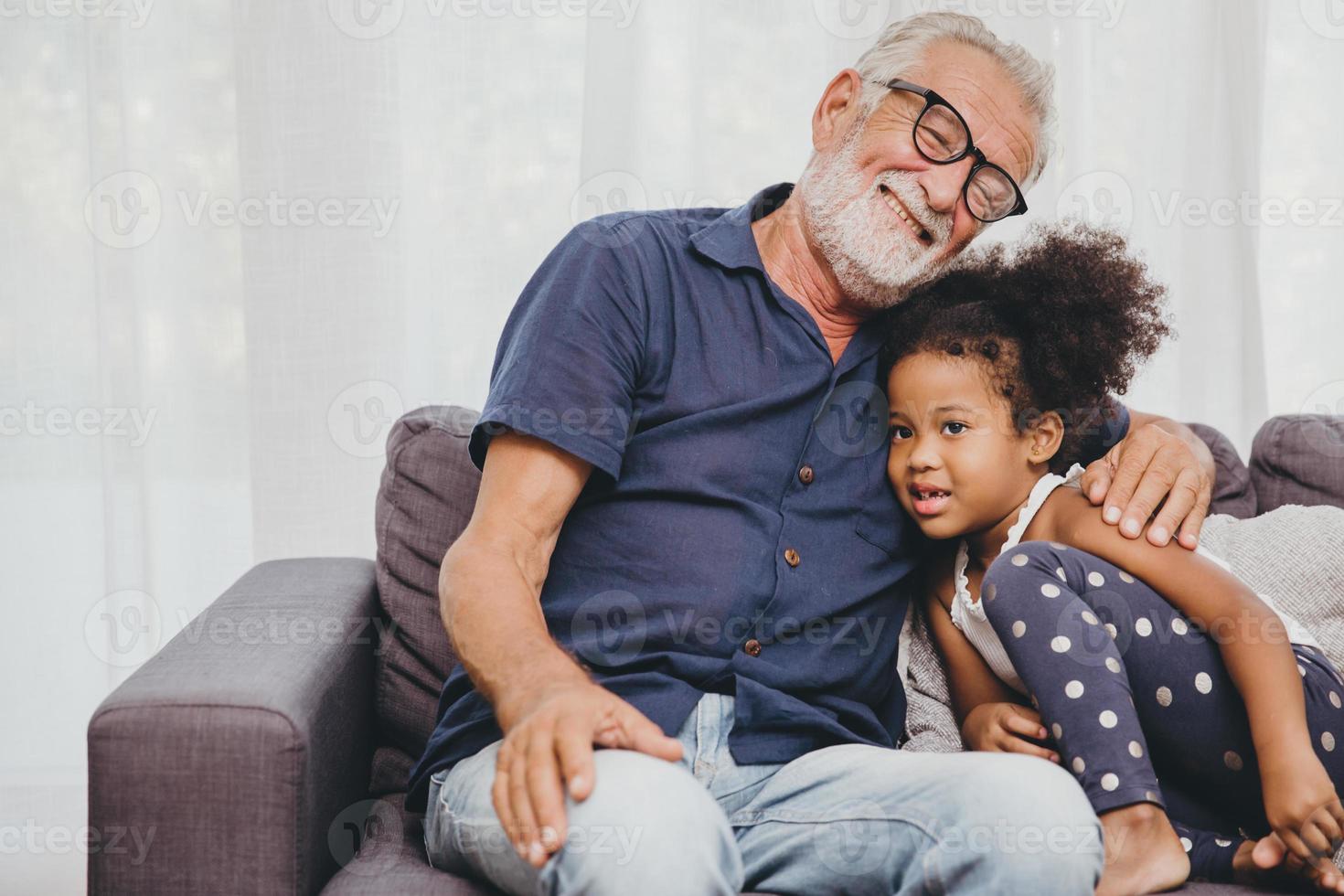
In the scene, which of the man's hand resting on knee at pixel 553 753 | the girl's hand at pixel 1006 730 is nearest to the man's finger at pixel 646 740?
the man's hand resting on knee at pixel 553 753

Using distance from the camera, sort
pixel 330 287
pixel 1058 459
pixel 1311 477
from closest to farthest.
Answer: pixel 1058 459, pixel 1311 477, pixel 330 287

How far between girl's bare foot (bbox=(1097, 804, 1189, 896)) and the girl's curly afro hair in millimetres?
536

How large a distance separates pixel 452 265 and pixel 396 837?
1169 mm

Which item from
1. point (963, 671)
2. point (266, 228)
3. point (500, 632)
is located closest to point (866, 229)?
point (963, 671)

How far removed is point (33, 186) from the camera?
2186 millimetres

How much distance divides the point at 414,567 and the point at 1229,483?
1294 millimetres

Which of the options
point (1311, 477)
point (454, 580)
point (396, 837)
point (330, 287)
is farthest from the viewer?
point (330, 287)

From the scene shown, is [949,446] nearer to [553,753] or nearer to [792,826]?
[792,826]

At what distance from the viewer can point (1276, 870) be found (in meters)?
1.30

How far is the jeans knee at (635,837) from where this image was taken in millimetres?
965

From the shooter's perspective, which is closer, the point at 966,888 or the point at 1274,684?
the point at 966,888

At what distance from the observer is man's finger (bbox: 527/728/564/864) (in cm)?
95

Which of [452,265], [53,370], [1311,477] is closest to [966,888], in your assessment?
[1311,477]

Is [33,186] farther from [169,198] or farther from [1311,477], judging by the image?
[1311,477]
